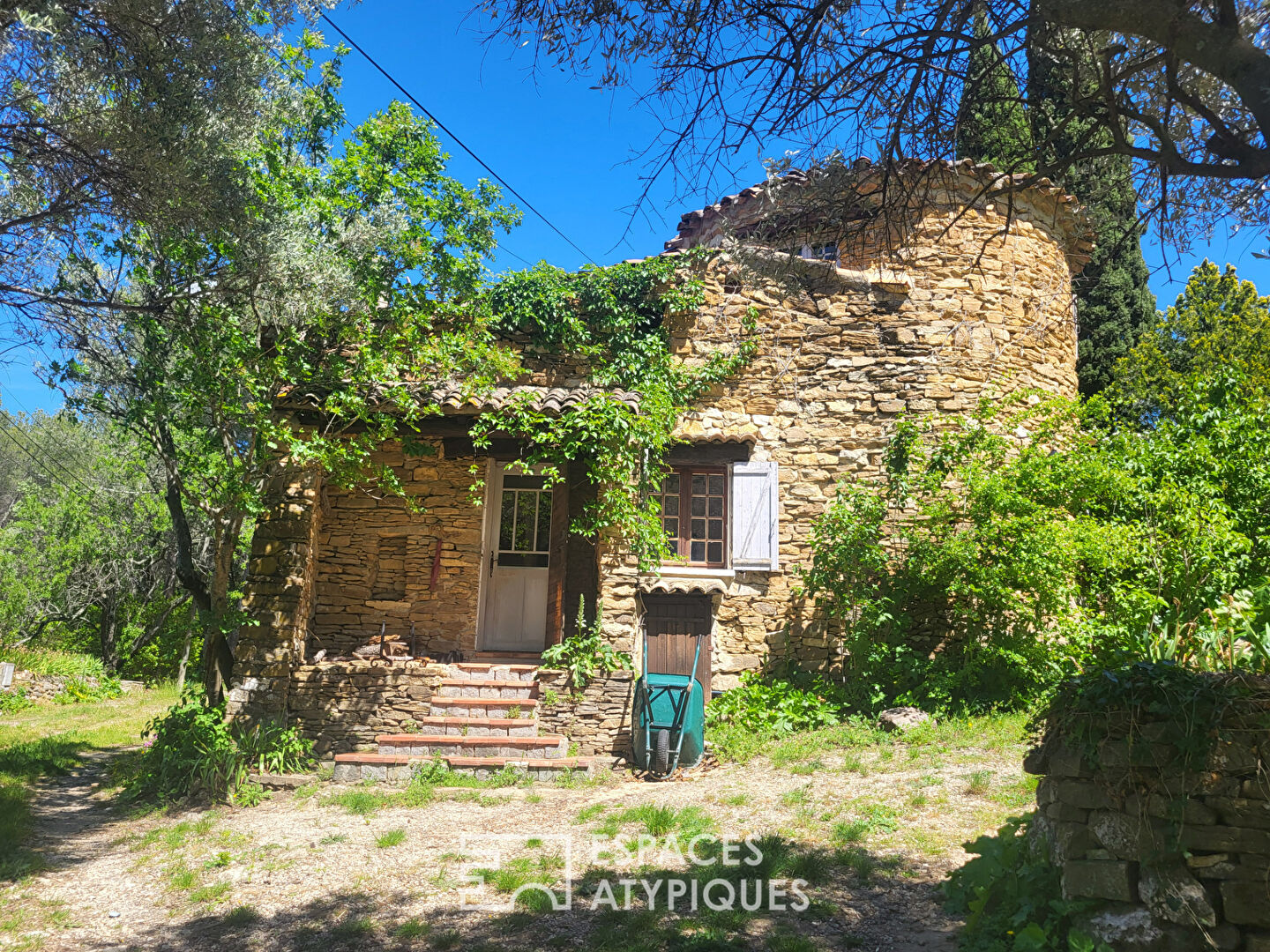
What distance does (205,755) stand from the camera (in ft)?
23.9

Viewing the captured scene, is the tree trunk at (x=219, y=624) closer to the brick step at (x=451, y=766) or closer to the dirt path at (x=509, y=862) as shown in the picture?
the dirt path at (x=509, y=862)

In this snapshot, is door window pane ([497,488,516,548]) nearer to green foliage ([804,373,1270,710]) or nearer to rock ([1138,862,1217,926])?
green foliage ([804,373,1270,710])

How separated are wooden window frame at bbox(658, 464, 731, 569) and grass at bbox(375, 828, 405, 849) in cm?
461

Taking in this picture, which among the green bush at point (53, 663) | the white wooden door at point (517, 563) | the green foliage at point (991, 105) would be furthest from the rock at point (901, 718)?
the green bush at point (53, 663)

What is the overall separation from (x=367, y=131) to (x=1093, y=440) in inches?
357

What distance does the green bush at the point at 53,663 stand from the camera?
14516mm

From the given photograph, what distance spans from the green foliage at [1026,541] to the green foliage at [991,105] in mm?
4195

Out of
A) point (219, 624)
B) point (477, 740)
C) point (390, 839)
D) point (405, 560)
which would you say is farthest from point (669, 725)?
point (219, 624)

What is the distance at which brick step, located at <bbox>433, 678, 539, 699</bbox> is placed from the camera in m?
8.64

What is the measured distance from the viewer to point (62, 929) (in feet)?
15.1

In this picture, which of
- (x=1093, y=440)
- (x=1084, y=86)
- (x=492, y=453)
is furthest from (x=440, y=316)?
(x=1093, y=440)

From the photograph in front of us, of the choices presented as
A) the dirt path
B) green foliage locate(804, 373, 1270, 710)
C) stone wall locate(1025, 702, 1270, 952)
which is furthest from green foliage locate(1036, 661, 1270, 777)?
green foliage locate(804, 373, 1270, 710)

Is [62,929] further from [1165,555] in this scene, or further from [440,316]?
[1165,555]

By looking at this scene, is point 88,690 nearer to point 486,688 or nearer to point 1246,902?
point 486,688
